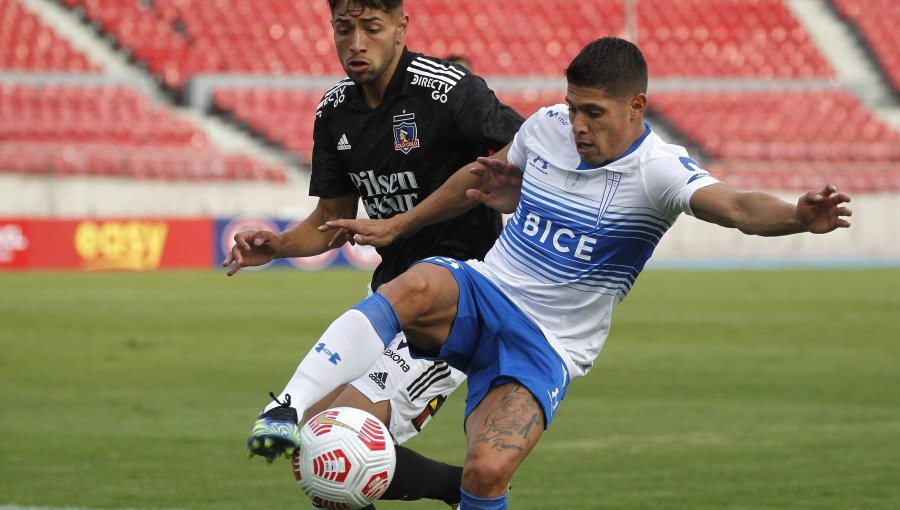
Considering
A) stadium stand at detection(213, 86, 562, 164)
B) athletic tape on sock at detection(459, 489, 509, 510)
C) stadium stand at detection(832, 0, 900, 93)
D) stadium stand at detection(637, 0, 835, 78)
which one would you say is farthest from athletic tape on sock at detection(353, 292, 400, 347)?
stadium stand at detection(832, 0, 900, 93)

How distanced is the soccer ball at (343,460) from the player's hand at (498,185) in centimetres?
104

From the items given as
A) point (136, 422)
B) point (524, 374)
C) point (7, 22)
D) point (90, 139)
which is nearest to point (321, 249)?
point (524, 374)

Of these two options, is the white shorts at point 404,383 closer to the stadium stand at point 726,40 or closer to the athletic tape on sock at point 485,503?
the athletic tape on sock at point 485,503

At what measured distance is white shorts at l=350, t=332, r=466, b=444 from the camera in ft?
18.5

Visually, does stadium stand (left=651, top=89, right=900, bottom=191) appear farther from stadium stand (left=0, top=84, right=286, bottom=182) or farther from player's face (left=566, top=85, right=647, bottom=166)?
player's face (left=566, top=85, right=647, bottom=166)

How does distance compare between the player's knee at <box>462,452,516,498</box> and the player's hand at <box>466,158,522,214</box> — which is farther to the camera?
the player's hand at <box>466,158,522,214</box>

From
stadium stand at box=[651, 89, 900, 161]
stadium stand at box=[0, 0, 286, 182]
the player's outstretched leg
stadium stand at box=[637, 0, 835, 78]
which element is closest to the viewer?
the player's outstretched leg

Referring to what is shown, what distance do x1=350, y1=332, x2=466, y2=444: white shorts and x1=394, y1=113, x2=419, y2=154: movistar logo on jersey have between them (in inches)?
30.5

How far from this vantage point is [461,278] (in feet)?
16.4

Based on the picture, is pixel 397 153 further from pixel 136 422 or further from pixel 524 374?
pixel 136 422

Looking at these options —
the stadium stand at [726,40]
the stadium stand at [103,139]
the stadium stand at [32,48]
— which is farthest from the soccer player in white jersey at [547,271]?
the stadium stand at [726,40]

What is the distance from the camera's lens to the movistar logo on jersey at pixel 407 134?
18.7 ft

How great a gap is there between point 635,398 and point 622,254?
5.55m

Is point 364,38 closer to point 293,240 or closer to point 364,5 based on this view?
point 364,5
